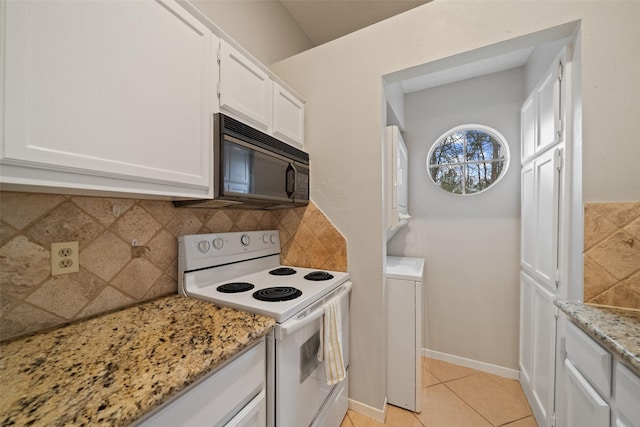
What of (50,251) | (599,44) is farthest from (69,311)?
(599,44)

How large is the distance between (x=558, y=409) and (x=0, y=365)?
2309 millimetres

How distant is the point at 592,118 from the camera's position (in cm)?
108

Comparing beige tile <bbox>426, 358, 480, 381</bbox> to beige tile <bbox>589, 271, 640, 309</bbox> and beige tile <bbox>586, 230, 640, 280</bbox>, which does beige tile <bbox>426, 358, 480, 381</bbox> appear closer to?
beige tile <bbox>589, 271, 640, 309</bbox>

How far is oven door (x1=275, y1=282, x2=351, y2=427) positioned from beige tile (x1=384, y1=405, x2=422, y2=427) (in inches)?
23.3

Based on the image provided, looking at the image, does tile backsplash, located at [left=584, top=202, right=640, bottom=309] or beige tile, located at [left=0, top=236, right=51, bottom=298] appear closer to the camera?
beige tile, located at [left=0, top=236, right=51, bottom=298]

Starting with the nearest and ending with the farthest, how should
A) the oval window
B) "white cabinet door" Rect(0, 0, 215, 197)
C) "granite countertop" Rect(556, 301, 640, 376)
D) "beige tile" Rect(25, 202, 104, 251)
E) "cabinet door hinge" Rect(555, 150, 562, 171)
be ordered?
"white cabinet door" Rect(0, 0, 215, 197)
"granite countertop" Rect(556, 301, 640, 376)
"beige tile" Rect(25, 202, 104, 251)
"cabinet door hinge" Rect(555, 150, 562, 171)
the oval window

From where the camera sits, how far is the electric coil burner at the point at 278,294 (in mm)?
1101

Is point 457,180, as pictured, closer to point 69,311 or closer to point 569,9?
point 569,9

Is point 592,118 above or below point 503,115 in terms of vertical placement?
below

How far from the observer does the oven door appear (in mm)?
953

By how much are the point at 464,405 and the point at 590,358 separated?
3.88ft

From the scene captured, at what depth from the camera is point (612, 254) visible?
105cm

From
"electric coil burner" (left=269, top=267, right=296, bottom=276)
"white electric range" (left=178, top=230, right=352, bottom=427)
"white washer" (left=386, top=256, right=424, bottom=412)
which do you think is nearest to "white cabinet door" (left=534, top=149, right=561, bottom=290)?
"white washer" (left=386, top=256, right=424, bottom=412)

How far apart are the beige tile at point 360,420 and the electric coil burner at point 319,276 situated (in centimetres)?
97
